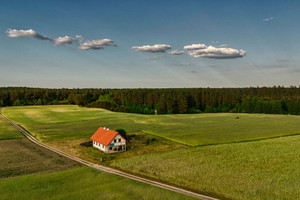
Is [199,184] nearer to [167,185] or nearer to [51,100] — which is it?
[167,185]

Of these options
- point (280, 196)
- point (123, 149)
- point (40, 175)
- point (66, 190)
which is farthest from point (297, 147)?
point (40, 175)

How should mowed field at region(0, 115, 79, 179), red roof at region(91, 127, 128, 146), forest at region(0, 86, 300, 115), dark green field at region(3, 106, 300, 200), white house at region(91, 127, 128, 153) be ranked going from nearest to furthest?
dark green field at region(3, 106, 300, 200) < mowed field at region(0, 115, 79, 179) < white house at region(91, 127, 128, 153) < red roof at region(91, 127, 128, 146) < forest at region(0, 86, 300, 115)

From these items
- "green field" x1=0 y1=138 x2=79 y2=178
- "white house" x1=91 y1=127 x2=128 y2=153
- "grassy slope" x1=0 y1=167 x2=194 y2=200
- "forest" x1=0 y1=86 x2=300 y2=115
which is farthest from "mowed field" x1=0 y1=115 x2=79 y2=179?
"forest" x1=0 y1=86 x2=300 y2=115

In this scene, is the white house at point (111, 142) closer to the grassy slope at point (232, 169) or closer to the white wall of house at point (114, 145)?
the white wall of house at point (114, 145)

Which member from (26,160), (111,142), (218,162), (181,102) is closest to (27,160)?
(26,160)

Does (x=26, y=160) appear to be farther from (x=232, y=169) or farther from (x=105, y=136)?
(x=232, y=169)

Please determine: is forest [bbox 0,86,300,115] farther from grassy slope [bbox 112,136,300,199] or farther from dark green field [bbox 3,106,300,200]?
grassy slope [bbox 112,136,300,199]

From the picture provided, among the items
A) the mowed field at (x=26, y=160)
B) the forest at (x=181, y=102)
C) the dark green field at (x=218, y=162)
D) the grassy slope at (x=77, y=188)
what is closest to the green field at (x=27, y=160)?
the mowed field at (x=26, y=160)
